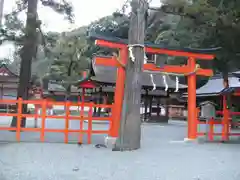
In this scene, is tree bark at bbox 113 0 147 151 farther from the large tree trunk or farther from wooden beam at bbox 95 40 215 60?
the large tree trunk

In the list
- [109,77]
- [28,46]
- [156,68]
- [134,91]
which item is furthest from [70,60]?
[134,91]

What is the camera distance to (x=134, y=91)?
9859 mm

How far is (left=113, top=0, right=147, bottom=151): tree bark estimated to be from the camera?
31.5 ft

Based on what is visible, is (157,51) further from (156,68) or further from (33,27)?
(33,27)

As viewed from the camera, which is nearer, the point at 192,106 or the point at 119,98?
the point at 119,98

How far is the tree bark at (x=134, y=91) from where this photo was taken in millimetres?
9602

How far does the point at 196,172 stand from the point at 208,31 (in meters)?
9.10

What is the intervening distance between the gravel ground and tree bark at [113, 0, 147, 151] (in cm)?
45

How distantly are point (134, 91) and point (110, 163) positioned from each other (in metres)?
3.00

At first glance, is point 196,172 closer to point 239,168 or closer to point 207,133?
point 239,168

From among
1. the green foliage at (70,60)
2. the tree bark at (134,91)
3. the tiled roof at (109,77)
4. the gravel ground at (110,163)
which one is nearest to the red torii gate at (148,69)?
the tree bark at (134,91)

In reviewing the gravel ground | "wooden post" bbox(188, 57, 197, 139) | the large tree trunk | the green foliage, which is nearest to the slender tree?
the large tree trunk

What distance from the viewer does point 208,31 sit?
14273 millimetres

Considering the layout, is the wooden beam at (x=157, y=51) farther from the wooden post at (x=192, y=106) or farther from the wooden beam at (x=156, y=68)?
the wooden beam at (x=156, y=68)
